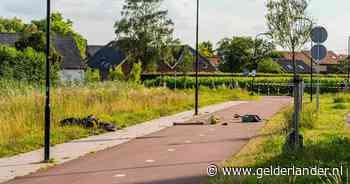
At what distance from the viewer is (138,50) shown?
291 feet

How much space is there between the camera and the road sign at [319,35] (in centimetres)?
2336

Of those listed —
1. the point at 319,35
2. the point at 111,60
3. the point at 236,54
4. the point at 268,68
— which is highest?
the point at 236,54

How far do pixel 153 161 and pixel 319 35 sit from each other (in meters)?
12.2

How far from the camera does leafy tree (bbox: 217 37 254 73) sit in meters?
112

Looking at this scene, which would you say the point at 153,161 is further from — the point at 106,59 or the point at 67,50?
the point at 106,59

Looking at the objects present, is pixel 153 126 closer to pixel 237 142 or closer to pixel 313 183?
pixel 237 142

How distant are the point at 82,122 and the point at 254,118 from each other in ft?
26.6

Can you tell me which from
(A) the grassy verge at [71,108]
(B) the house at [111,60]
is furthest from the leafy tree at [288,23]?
(B) the house at [111,60]

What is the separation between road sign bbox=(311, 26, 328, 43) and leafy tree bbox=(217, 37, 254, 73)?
86068 mm

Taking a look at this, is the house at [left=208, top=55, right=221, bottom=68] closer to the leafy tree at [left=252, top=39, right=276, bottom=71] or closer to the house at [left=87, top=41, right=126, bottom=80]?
the leafy tree at [left=252, top=39, right=276, bottom=71]

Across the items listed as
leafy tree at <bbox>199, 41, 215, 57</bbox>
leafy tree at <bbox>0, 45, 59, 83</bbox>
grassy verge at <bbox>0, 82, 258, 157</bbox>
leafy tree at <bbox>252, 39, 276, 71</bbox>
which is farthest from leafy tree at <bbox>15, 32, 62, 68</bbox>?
leafy tree at <bbox>199, 41, 215, 57</bbox>

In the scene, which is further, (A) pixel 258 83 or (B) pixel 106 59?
(B) pixel 106 59

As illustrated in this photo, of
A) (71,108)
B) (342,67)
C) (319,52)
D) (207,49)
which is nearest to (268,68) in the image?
(342,67)

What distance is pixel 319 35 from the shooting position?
77.2 feet
